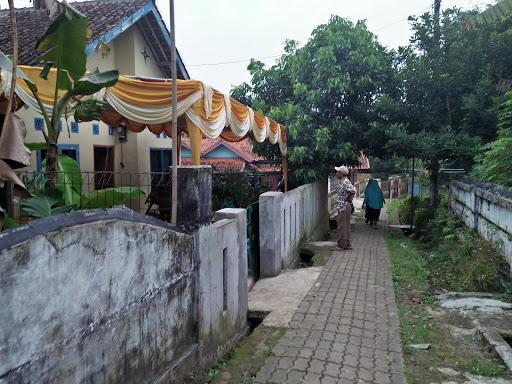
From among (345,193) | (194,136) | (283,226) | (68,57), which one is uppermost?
(68,57)

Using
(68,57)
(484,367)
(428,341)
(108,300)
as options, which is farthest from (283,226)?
(108,300)

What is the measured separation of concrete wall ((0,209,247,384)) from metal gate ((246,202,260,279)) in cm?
258

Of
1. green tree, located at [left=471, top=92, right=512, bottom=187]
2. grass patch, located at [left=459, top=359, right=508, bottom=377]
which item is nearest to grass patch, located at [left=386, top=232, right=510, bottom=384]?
grass patch, located at [left=459, top=359, right=508, bottom=377]

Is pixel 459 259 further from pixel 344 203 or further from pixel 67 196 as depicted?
pixel 67 196

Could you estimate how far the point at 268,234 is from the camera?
724cm

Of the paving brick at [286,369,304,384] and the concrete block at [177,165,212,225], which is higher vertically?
the concrete block at [177,165,212,225]

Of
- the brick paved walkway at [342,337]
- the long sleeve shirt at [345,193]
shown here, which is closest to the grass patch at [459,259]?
the brick paved walkway at [342,337]

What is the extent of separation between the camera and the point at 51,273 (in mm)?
2197

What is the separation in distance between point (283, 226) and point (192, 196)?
4.25 metres

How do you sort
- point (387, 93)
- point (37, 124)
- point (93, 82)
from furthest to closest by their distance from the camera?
1. point (387, 93)
2. point (37, 124)
3. point (93, 82)

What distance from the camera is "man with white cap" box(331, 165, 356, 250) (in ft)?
30.7

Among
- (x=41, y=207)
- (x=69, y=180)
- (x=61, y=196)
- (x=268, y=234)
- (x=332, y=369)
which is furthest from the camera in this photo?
(x=268, y=234)

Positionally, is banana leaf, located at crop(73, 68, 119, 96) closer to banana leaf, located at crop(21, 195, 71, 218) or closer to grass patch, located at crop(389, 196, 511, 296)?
banana leaf, located at crop(21, 195, 71, 218)

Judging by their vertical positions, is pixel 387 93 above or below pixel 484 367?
above
